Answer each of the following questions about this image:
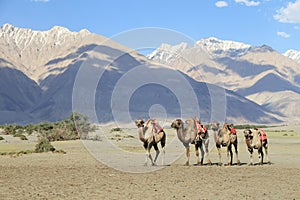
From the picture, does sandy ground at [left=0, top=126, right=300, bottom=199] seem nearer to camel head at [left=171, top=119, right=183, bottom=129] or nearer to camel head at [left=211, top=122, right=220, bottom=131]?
camel head at [left=211, top=122, right=220, bottom=131]

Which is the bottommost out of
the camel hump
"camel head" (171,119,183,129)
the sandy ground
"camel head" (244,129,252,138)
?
the sandy ground

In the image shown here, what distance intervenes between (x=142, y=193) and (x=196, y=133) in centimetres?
919

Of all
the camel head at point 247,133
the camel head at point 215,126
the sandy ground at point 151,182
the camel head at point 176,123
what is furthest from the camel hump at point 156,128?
the camel head at point 247,133

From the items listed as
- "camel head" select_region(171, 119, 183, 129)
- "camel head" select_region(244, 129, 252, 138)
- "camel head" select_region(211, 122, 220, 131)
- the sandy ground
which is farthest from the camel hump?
"camel head" select_region(244, 129, 252, 138)

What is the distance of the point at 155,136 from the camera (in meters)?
24.2

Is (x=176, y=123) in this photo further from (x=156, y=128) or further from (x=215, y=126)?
(x=215, y=126)

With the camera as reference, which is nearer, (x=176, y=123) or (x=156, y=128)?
(x=176, y=123)

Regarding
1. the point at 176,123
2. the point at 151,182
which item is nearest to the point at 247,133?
the point at 176,123

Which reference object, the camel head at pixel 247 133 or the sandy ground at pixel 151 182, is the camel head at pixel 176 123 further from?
the camel head at pixel 247 133

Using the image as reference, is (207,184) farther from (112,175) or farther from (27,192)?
(27,192)

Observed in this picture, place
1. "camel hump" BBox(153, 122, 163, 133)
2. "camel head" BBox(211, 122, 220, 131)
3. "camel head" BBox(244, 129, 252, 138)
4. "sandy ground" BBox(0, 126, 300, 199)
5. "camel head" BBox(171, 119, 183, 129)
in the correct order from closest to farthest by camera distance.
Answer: "sandy ground" BBox(0, 126, 300, 199), "camel head" BBox(171, 119, 183, 129), "camel hump" BBox(153, 122, 163, 133), "camel head" BBox(211, 122, 220, 131), "camel head" BBox(244, 129, 252, 138)

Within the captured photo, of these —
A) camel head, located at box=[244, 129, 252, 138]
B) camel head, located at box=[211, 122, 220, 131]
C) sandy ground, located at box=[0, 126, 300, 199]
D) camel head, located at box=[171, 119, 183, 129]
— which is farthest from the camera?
camel head, located at box=[244, 129, 252, 138]

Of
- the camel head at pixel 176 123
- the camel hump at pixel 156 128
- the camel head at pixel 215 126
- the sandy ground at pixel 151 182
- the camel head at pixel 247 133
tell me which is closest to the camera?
the sandy ground at pixel 151 182

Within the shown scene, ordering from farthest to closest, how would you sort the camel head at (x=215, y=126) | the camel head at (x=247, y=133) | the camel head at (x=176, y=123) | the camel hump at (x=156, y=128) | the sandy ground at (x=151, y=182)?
the camel head at (x=247, y=133), the camel head at (x=215, y=126), the camel hump at (x=156, y=128), the camel head at (x=176, y=123), the sandy ground at (x=151, y=182)
